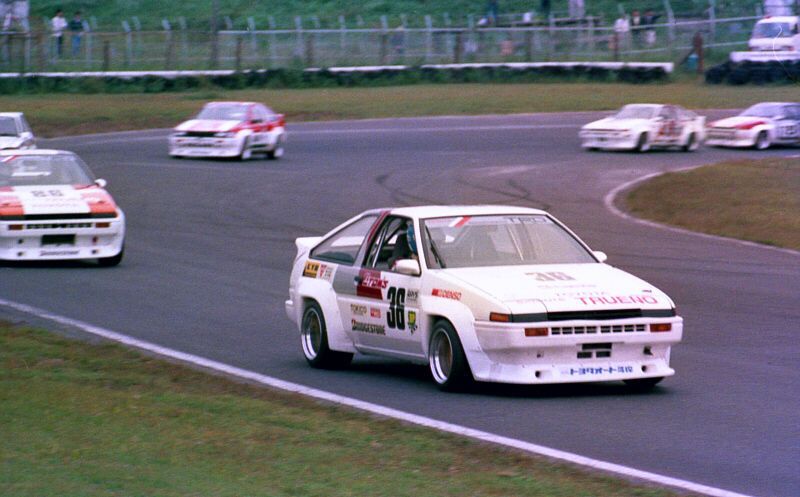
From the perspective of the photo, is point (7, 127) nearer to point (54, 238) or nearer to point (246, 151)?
point (246, 151)

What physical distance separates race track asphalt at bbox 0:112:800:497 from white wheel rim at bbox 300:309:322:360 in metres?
0.15

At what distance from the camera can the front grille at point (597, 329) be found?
826 cm

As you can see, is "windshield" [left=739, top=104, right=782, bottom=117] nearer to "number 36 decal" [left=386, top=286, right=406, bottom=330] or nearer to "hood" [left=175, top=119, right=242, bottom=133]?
"hood" [left=175, top=119, right=242, bottom=133]

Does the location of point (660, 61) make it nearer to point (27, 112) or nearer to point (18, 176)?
point (27, 112)

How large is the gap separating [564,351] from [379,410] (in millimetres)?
1278

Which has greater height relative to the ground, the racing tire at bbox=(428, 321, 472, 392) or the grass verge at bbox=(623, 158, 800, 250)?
the racing tire at bbox=(428, 321, 472, 392)

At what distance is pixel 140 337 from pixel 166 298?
2499 mm

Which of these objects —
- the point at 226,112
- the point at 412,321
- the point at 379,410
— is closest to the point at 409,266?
the point at 412,321

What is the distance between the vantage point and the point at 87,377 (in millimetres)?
8961

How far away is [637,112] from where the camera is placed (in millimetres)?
34375

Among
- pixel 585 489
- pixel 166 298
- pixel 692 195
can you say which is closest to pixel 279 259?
pixel 166 298

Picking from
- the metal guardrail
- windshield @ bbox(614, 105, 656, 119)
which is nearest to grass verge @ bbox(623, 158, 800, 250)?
windshield @ bbox(614, 105, 656, 119)

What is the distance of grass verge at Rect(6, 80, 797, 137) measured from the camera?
135 feet

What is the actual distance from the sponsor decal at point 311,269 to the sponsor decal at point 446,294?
5.89 ft
